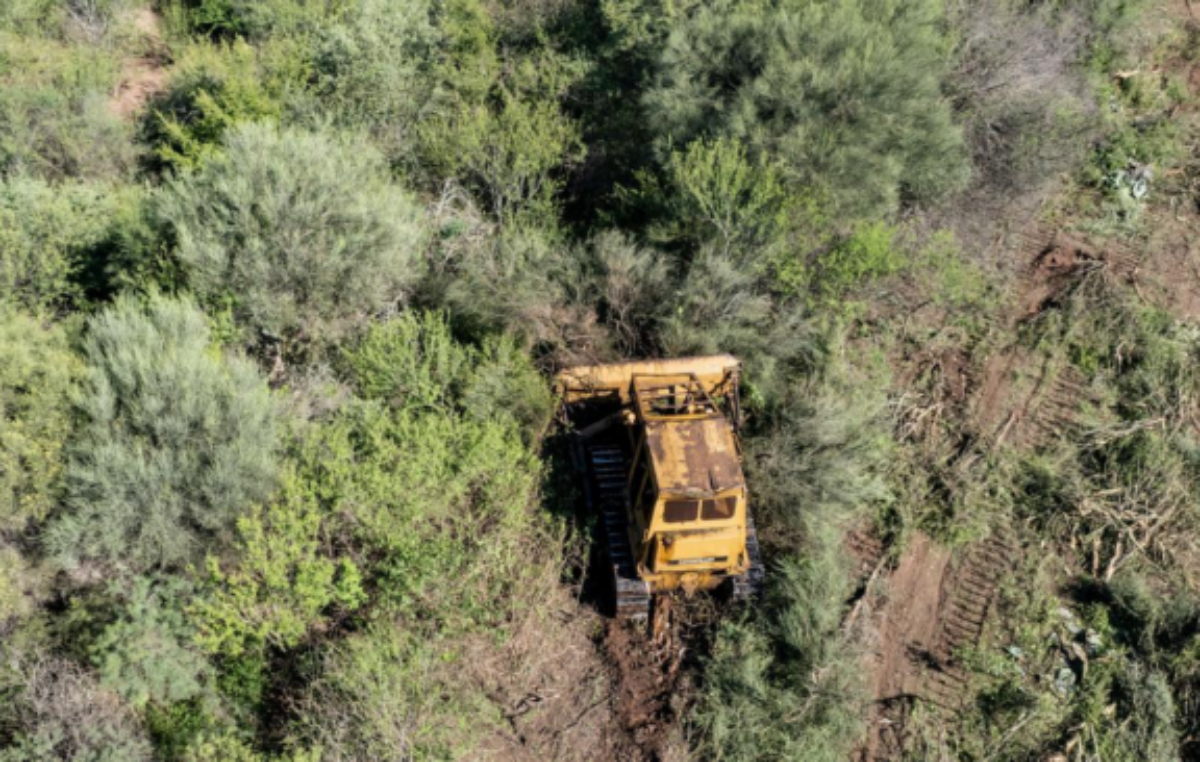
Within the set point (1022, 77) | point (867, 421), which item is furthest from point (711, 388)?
point (1022, 77)

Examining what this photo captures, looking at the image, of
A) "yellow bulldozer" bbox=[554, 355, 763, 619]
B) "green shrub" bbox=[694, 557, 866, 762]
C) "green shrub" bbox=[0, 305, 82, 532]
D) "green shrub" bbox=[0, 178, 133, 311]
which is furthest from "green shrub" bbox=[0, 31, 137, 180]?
"green shrub" bbox=[694, 557, 866, 762]

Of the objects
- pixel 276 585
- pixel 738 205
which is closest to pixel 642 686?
pixel 276 585

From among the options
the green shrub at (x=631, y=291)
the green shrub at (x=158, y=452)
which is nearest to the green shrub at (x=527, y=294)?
the green shrub at (x=631, y=291)

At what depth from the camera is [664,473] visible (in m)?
13.2

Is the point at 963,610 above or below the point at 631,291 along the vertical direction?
below

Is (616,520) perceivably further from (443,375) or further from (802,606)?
(443,375)

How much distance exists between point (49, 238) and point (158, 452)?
6929 mm

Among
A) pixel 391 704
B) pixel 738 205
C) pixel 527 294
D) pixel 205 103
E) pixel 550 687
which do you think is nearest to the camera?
pixel 391 704

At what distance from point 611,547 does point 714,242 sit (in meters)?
7.20

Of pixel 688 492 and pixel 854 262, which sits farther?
pixel 854 262

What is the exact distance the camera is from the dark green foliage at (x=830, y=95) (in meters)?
18.3

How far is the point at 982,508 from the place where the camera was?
16.5m

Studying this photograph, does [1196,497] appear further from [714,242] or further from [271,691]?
[271,691]

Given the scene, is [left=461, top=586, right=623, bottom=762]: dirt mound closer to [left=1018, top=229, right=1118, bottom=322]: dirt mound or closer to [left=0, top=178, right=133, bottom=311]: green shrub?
[left=0, top=178, right=133, bottom=311]: green shrub
